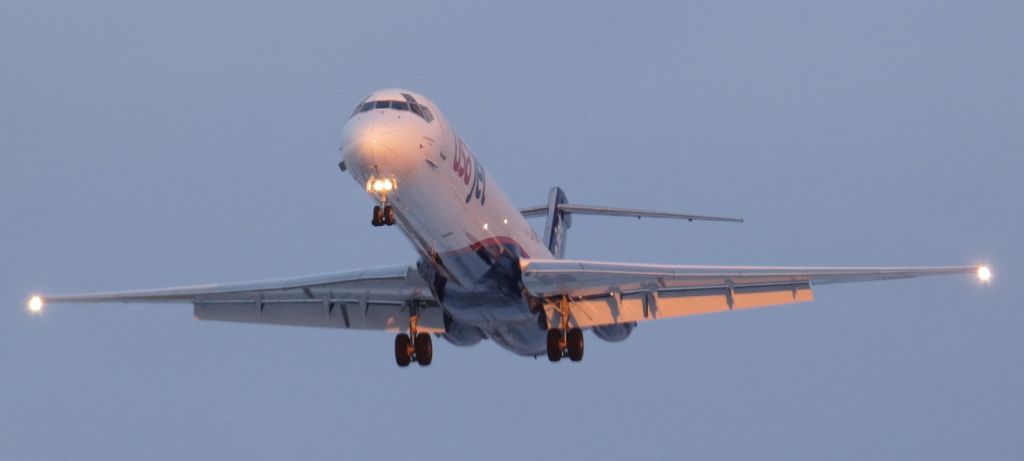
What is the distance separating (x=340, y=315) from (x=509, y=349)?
4.55 meters

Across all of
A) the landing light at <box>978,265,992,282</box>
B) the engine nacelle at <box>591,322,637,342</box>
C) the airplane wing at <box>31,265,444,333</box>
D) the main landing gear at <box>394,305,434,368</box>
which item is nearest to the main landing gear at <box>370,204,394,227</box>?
the airplane wing at <box>31,265,444,333</box>

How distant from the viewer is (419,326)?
127 feet

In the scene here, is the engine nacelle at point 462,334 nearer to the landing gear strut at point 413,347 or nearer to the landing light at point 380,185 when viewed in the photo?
the landing gear strut at point 413,347

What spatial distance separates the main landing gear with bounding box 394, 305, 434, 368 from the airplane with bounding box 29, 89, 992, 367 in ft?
A: 0.08

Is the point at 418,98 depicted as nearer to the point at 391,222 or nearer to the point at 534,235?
the point at 391,222

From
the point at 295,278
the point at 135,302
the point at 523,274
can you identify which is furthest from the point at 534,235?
the point at 135,302

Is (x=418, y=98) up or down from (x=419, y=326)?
up

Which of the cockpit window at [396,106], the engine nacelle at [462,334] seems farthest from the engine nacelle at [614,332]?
the cockpit window at [396,106]

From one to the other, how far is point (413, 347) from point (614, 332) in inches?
203

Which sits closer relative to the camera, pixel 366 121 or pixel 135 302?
pixel 366 121

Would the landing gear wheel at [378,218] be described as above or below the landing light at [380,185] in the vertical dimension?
below

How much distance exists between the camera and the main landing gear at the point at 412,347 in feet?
125

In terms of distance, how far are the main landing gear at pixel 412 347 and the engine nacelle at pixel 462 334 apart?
871 mm

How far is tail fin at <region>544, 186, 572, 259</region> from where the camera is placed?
145ft
